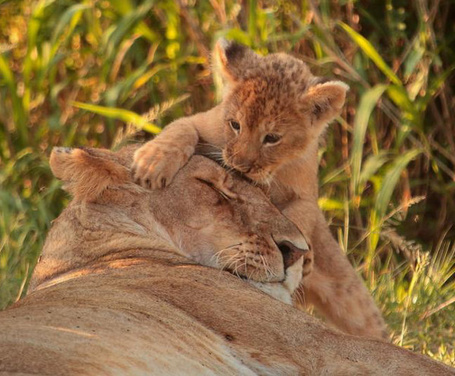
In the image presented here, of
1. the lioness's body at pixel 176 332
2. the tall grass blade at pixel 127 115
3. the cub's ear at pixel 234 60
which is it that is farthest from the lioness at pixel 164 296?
the tall grass blade at pixel 127 115

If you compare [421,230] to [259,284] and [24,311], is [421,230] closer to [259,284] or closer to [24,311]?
[259,284]

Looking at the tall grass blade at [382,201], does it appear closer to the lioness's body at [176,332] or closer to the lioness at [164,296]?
the lioness at [164,296]

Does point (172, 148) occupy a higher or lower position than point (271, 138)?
higher

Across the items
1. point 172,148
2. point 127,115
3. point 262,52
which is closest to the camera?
point 172,148

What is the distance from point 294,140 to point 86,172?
1119 mm

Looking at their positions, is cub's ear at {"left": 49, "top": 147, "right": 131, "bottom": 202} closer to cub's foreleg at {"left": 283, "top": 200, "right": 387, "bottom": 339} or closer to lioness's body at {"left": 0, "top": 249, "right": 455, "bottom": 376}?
lioness's body at {"left": 0, "top": 249, "right": 455, "bottom": 376}

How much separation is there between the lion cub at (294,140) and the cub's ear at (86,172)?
0.60 metres

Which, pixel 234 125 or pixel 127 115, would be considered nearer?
pixel 234 125

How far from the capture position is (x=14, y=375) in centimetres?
219

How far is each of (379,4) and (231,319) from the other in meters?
3.60

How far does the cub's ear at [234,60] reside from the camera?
13.9ft

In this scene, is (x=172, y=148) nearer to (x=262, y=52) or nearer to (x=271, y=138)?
(x=271, y=138)

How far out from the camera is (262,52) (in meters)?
5.20

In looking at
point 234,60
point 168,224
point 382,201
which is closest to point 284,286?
point 168,224
